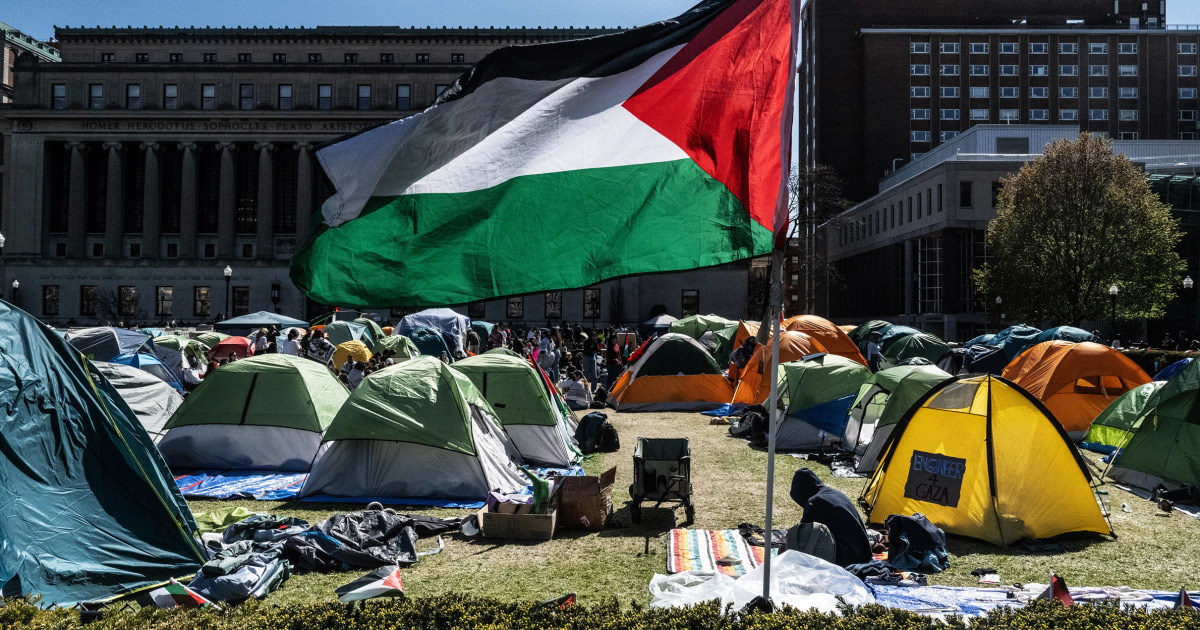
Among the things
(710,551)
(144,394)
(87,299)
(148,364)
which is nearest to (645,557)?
(710,551)

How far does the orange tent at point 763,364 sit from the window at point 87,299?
204 feet

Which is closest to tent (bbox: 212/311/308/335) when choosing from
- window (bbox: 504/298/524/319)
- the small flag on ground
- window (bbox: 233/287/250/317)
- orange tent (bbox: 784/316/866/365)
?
orange tent (bbox: 784/316/866/365)

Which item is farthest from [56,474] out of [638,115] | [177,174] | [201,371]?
[177,174]

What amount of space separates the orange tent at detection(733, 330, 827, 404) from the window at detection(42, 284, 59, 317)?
212ft

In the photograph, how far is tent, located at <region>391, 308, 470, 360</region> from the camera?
32653 millimetres

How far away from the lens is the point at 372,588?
22.0ft

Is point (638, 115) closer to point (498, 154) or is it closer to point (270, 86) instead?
point (498, 154)

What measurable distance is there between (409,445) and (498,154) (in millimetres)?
6573

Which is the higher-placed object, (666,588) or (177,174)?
(177,174)

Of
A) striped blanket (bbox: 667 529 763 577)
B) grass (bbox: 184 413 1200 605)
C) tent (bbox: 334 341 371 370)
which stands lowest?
grass (bbox: 184 413 1200 605)

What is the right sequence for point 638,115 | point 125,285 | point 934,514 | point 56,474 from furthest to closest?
point 125,285 < point 934,514 < point 56,474 < point 638,115

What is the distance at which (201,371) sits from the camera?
2292 cm

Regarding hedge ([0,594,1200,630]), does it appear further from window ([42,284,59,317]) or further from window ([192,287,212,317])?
window ([42,284,59,317])

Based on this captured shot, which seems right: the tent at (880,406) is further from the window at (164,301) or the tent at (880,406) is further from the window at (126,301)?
the window at (126,301)
